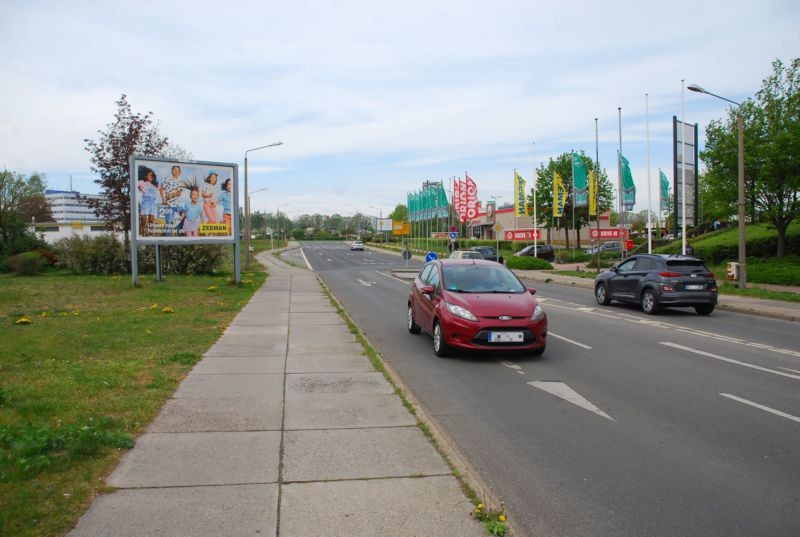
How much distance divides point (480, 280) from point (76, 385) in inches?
256

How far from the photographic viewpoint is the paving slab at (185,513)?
3686 mm

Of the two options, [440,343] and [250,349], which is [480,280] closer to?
[440,343]

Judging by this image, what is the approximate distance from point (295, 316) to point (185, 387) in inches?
306

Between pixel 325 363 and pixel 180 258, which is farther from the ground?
pixel 180 258

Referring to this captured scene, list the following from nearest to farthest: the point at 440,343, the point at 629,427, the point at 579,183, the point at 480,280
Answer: the point at 629,427 → the point at 440,343 → the point at 480,280 → the point at 579,183

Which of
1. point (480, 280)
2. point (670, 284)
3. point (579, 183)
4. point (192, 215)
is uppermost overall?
point (579, 183)

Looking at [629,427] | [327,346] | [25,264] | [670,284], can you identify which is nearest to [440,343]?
[327,346]

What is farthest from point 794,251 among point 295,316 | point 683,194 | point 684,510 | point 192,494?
point 192,494

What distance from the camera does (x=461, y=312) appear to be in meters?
9.89

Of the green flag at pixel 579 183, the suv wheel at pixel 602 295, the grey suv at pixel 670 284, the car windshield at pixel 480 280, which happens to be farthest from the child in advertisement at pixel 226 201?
the green flag at pixel 579 183

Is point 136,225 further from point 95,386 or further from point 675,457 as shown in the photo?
point 675,457

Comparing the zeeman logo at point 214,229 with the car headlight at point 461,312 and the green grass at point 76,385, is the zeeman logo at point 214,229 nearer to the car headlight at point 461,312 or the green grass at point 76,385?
the green grass at point 76,385

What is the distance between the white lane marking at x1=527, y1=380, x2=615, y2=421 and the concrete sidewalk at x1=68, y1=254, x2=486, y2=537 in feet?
6.77

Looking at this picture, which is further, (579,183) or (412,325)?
(579,183)
